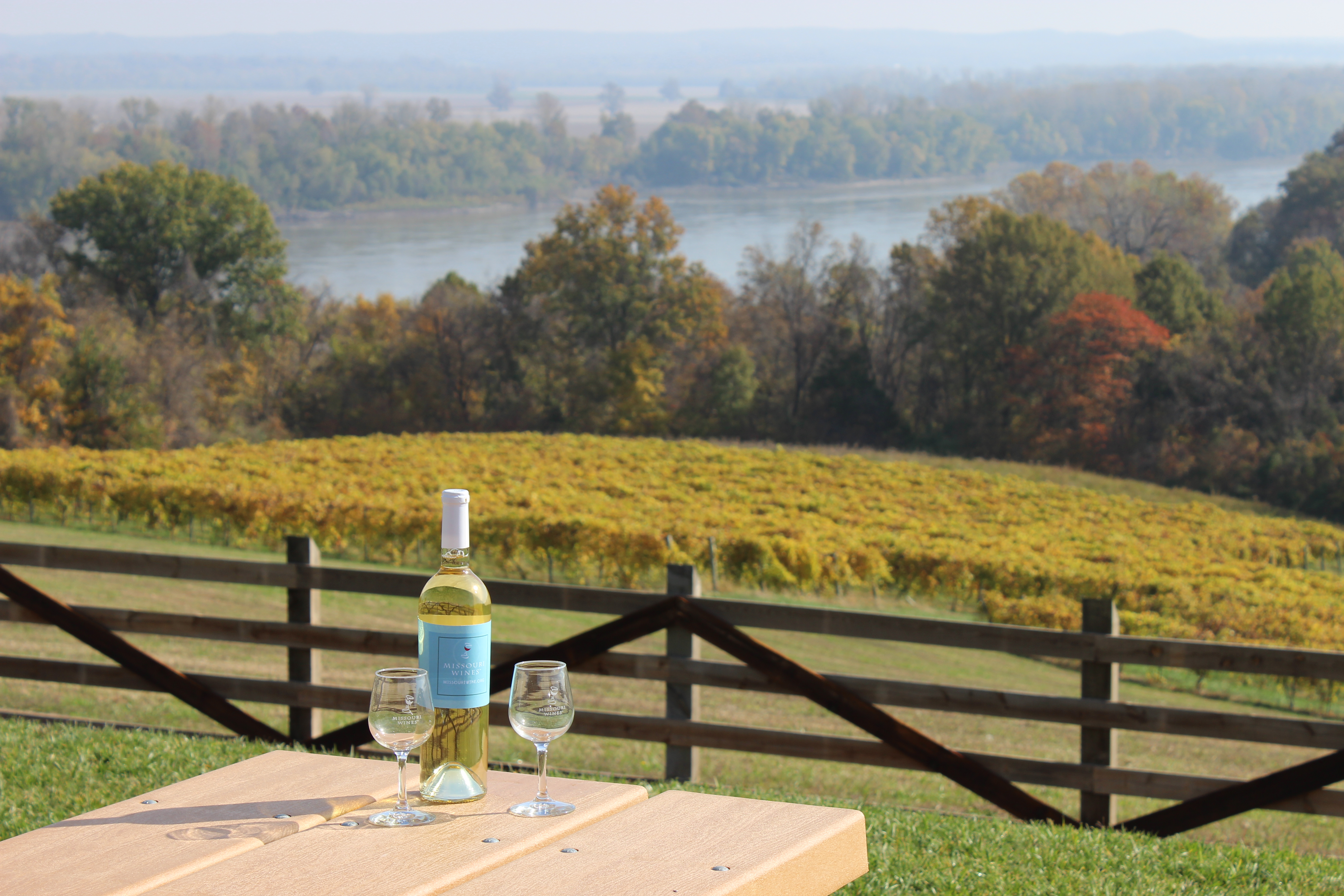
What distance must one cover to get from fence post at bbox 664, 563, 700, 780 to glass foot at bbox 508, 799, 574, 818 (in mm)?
2703

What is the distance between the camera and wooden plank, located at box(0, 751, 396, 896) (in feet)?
6.66

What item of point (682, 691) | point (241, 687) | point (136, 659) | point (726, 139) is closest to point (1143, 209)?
point (726, 139)

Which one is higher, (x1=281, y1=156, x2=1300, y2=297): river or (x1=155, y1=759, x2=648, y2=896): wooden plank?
(x1=281, y1=156, x2=1300, y2=297): river

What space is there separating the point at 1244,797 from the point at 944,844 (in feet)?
4.23

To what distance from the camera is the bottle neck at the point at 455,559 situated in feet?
7.27

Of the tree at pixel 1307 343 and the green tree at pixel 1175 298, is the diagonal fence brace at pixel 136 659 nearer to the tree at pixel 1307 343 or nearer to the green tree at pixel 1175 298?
the tree at pixel 1307 343

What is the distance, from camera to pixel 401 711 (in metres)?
2.22

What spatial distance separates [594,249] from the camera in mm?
56625

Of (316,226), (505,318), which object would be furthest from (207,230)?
(316,226)

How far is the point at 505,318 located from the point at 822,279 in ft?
48.1

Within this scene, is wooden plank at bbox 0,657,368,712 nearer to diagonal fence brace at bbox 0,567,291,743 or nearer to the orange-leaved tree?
diagonal fence brace at bbox 0,567,291,743

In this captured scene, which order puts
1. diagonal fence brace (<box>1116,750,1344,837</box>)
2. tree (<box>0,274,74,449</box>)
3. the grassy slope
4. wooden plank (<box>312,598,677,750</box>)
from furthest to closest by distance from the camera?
tree (<box>0,274,74,449</box>), the grassy slope, wooden plank (<box>312,598,677,750</box>), diagonal fence brace (<box>1116,750,1344,837</box>)

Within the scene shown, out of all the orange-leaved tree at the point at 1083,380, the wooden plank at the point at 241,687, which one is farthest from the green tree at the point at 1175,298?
the wooden plank at the point at 241,687

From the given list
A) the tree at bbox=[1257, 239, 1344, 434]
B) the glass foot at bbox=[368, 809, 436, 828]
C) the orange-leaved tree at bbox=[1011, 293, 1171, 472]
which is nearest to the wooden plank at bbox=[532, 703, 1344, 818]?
the glass foot at bbox=[368, 809, 436, 828]
